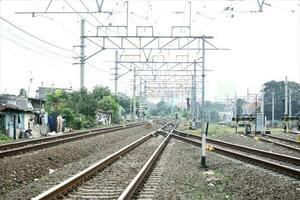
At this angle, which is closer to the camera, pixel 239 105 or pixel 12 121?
pixel 12 121

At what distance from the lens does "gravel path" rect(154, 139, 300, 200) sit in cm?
1149

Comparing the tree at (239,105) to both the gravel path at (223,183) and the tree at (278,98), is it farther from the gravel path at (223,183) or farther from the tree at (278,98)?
the gravel path at (223,183)

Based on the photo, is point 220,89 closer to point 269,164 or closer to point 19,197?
point 269,164

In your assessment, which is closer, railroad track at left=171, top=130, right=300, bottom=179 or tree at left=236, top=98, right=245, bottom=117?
railroad track at left=171, top=130, right=300, bottom=179

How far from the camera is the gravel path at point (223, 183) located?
37.7 feet

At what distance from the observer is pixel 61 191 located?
36.6ft

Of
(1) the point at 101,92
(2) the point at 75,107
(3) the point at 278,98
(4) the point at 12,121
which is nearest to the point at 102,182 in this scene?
(4) the point at 12,121

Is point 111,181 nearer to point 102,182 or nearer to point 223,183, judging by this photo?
point 102,182

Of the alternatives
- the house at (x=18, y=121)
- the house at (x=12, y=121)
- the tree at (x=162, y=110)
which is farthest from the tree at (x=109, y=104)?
the tree at (x=162, y=110)

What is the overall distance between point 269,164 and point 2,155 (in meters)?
9.59

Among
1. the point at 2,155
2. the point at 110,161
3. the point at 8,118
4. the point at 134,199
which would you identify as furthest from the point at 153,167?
the point at 8,118

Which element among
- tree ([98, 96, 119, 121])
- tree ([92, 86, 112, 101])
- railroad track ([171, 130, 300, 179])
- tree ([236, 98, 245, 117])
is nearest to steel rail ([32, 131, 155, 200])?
railroad track ([171, 130, 300, 179])

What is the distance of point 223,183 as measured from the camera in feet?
45.0

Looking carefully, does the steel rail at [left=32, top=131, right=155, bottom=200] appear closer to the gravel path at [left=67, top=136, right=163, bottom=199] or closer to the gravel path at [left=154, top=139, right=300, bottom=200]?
the gravel path at [left=67, top=136, right=163, bottom=199]
